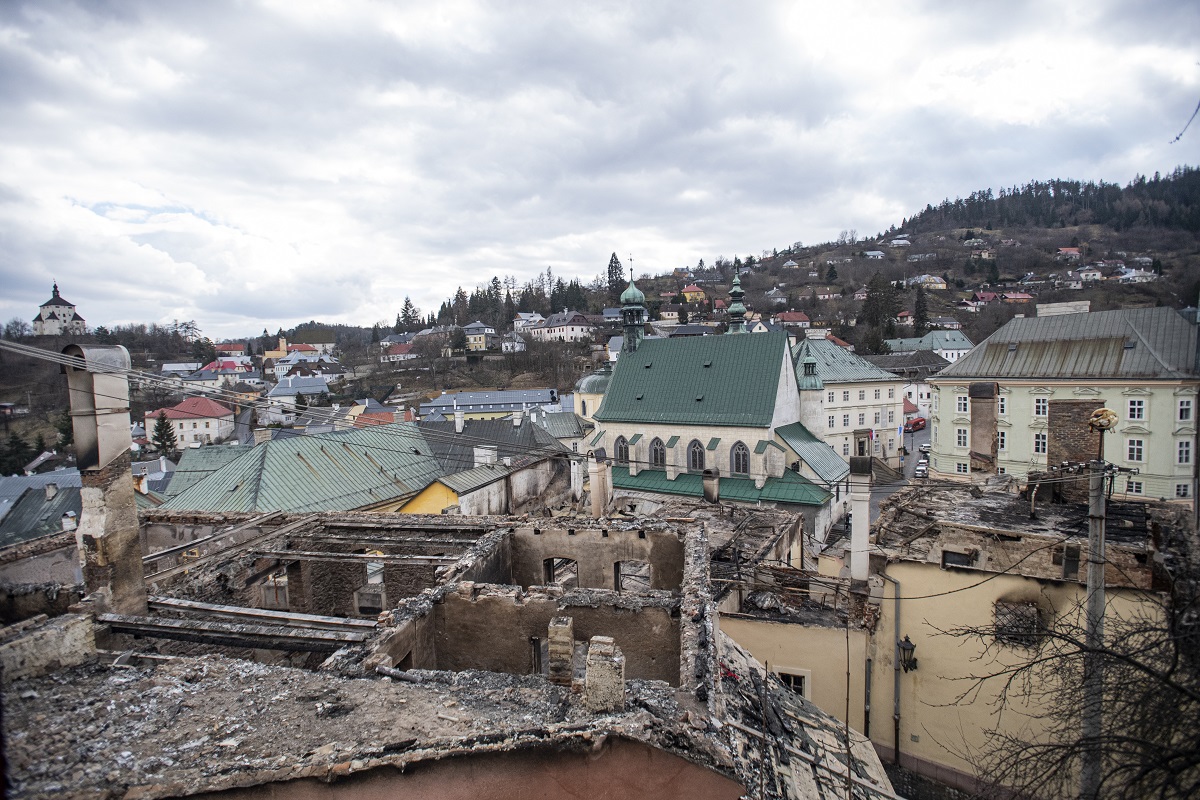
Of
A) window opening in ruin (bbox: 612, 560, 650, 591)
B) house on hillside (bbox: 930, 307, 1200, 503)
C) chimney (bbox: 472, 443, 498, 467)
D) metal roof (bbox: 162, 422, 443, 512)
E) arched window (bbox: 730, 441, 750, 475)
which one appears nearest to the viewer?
window opening in ruin (bbox: 612, 560, 650, 591)

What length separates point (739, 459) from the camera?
3306 cm

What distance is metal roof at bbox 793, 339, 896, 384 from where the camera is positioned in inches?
1791

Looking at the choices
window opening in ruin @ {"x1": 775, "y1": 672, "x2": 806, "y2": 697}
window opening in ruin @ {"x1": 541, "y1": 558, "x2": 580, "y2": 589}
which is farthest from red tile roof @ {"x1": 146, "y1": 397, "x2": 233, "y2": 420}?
window opening in ruin @ {"x1": 775, "y1": 672, "x2": 806, "y2": 697}

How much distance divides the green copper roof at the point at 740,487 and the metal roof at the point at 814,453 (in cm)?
109

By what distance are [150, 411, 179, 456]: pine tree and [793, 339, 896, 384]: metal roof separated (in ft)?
210

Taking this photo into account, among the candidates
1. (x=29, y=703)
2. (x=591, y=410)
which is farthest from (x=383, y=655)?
(x=591, y=410)

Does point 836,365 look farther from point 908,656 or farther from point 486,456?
point 908,656

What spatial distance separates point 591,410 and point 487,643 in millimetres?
39939

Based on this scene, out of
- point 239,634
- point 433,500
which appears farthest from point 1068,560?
point 433,500

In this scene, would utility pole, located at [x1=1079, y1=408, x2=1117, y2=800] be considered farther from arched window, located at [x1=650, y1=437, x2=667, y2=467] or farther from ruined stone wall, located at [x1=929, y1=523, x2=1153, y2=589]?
arched window, located at [x1=650, y1=437, x2=667, y2=467]

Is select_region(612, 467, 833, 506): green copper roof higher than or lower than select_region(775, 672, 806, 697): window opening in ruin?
higher

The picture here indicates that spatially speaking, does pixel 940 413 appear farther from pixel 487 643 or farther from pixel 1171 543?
pixel 487 643

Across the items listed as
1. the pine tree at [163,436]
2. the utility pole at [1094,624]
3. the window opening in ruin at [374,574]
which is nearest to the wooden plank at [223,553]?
→ the window opening in ruin at [374,574]

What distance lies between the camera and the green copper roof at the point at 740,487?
99.3 feet
